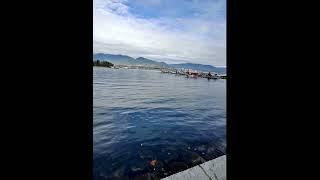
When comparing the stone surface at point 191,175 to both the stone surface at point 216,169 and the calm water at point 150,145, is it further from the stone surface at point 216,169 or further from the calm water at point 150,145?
the calm water at point 150,145

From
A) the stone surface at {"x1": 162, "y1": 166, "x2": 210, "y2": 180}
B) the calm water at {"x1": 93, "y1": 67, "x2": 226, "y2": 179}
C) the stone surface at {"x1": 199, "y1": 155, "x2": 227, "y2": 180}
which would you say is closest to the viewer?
the stone surface at {"x1": 162, "y1": 166, "x2": 210, "y2": 180}

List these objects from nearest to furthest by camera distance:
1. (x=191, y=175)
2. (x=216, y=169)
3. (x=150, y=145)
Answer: (x=191, y=175)
(x=216, y=169)
(x=150, y=145)

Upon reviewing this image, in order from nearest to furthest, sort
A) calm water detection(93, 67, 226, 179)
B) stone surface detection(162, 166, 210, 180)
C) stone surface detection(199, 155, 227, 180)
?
stone surface detection(162, 166, 210, 180), stone surface detection(199, 155, 227, 180), calm water detection(93, 67, 226, 179)

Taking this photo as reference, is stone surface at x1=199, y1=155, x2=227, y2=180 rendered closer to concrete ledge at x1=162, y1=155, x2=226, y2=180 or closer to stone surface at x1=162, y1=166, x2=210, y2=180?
concrete ledge at x1=162, y1=155, x2=226, y2=180

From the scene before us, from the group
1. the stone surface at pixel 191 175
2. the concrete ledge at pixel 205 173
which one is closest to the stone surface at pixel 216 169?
the concrete ledge at pixel 205 173

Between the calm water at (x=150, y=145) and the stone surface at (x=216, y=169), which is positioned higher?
the stone surface at (x=216, y=169)

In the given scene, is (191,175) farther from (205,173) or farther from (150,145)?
(150,145)

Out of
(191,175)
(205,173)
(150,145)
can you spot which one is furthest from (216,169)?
(150,145)

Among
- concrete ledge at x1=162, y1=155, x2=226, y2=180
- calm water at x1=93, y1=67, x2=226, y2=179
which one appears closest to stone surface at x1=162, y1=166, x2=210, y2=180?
concrete ledge at x1=162, y1=155, x2=226, y2=180

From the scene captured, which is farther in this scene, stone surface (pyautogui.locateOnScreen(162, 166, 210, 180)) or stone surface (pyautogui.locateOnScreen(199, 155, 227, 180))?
stone surface (pyautogui.locateOnScreen(199, 155, 227, 180))

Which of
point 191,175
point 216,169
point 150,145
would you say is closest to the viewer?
point 191,175
